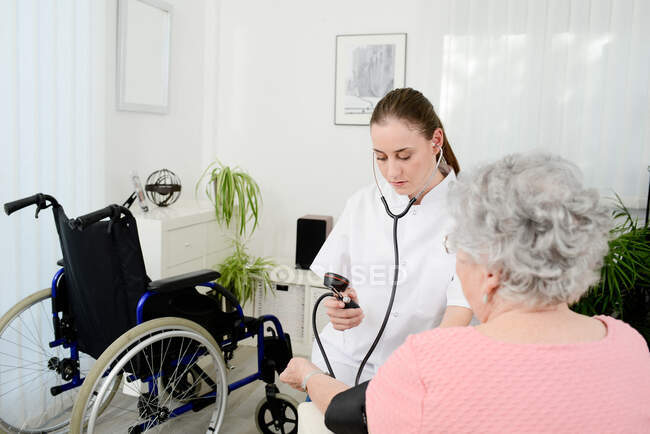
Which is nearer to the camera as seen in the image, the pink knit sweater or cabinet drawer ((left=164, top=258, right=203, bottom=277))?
the pink knit sweater

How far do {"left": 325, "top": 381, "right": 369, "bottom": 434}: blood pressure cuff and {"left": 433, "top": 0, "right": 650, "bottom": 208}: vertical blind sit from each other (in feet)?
8.10

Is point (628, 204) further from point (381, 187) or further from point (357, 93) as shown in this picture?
point (381, 187)

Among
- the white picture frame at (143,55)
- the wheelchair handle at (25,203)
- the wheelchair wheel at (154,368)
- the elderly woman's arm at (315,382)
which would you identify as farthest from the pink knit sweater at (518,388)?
the white picture frame at (143,55)

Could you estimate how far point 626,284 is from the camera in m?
2.46

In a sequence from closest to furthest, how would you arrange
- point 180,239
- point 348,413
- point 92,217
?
point 348,413
point 92,217
point 180,239

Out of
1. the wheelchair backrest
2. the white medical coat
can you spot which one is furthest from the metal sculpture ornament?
the white medical coat

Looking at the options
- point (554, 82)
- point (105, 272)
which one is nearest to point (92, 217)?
point (105, 272)

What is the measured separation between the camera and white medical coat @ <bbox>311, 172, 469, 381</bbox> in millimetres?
1450

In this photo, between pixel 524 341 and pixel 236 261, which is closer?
pixel 524 341

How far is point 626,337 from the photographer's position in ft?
2.67

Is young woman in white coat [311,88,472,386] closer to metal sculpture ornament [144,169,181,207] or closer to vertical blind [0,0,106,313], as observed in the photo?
vertical blind [0,0,106,313]

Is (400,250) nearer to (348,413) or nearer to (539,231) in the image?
(348,413)

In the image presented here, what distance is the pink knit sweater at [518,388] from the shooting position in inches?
28.2

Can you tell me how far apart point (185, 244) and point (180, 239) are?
0.19 feet
